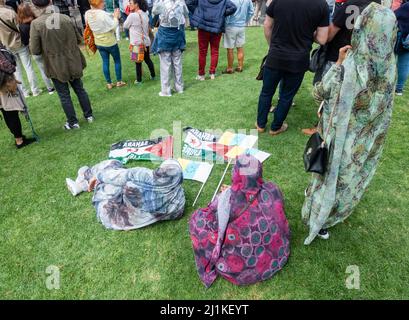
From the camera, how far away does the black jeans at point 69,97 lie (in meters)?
4.81

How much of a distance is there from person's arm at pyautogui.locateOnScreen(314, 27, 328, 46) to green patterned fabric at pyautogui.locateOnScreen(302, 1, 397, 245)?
5.34 ft

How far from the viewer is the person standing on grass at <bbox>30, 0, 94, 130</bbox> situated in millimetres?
4332

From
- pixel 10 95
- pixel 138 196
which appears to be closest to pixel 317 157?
pixel 138 196

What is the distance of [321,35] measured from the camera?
3.68 meters

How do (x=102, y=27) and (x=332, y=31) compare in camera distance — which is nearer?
(x=332, y=31)

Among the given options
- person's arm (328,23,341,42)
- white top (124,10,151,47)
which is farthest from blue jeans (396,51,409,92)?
white top (124,10,151,47)

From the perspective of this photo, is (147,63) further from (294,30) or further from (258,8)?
(258,8)

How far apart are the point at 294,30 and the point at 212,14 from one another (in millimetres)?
2669

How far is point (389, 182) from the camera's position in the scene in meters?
3.66

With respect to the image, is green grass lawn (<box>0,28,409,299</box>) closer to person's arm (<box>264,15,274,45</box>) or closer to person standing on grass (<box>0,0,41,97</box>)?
person's arm (<box>264,15,274,45</box>)

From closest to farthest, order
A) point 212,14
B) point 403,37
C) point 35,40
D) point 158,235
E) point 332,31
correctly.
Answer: point 158,235 → point 332,31 → point 35,40 → point 403,37 → point 212,14

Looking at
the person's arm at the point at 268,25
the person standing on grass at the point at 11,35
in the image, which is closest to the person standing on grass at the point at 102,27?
the person standing on grass at the point at 11,35
